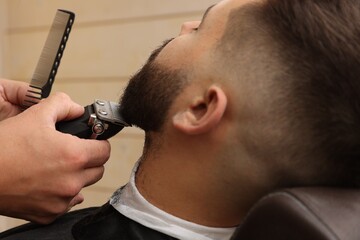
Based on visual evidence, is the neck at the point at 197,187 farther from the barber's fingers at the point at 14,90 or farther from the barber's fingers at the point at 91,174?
the barber's fingers at the point at 14,90

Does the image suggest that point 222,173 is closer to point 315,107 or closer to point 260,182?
point 260,182

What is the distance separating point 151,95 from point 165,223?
12.7 inches

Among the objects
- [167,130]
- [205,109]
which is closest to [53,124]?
[167,130]

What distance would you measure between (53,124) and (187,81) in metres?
0.37

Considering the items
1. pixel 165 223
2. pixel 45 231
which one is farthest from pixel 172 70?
pixel 45 231

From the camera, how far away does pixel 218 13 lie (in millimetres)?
1197

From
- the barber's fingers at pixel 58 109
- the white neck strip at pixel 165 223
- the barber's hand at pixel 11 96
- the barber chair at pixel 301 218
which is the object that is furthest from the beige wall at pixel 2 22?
the barber chair at pixel 301 218

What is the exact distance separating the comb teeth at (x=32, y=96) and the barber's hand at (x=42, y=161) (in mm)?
224

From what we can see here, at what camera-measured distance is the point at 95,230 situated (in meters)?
1.21

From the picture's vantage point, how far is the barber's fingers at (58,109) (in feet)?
3.96

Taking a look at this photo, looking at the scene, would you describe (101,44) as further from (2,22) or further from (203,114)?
(203,114)

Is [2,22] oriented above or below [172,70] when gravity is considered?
below

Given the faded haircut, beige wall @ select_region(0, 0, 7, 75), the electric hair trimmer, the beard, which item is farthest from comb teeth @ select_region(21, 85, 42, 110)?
beige wall @ select_region(0, 0, 7, 75)

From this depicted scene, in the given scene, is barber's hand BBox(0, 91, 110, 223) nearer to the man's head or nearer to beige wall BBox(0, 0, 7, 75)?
the man's head
